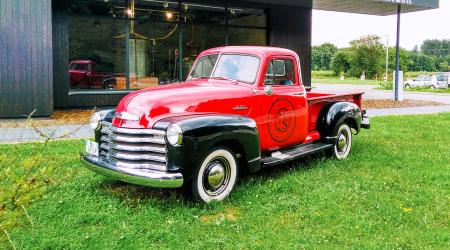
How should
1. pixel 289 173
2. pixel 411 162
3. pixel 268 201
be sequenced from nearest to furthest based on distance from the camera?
pixel 268 201 → pixel 289 173 → pixel 411 162

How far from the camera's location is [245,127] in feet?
16.9

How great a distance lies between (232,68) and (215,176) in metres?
1.71

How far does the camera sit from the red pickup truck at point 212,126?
15.2 ft

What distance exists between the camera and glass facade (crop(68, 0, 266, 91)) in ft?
43.2

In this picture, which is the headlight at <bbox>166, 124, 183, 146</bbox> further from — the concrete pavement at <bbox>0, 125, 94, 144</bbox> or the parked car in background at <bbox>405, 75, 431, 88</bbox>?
the parked car in background at <bbox>405, 75, 431, 88</bbox>

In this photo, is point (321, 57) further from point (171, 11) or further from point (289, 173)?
point (289, 173)

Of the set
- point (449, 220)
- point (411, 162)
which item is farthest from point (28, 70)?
point (449, 220)

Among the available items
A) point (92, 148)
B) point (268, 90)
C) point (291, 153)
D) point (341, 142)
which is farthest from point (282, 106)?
point (92, 148)

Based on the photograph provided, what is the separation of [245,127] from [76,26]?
376 inches

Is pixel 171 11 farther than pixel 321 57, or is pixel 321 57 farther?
pixel 321 57

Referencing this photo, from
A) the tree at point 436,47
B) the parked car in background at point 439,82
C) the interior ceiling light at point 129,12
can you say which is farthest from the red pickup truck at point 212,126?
the tree at point 436,47

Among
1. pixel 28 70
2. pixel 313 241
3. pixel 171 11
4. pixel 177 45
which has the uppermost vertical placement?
pixel 171 11

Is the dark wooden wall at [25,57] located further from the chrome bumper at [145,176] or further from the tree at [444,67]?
the tree at [444,67]

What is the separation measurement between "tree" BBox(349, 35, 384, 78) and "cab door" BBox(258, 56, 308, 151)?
49.5 meters
